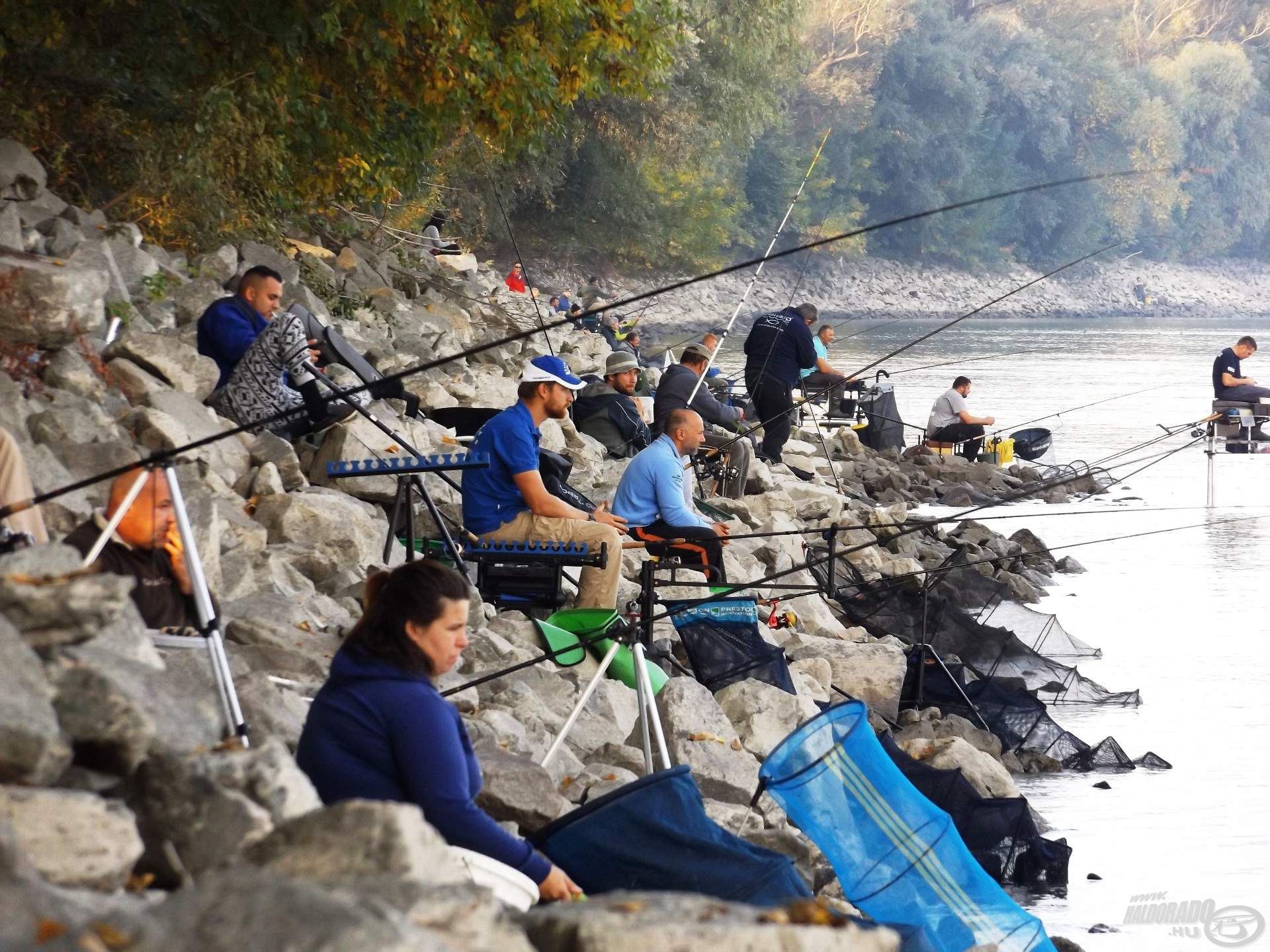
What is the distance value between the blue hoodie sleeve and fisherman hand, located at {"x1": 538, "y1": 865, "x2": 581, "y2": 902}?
0.30 feet

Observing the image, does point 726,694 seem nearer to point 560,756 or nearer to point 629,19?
point 560,756

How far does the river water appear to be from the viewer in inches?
253

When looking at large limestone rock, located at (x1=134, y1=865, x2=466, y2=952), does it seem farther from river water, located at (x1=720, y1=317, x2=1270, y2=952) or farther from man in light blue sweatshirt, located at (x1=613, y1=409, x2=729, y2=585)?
man in light blue sweatshirt, located at (x1=613, y1=409, x2=729, y2=585)

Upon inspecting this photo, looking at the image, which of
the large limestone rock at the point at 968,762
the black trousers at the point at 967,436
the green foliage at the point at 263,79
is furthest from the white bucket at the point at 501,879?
the black trousers at the point at 967,436

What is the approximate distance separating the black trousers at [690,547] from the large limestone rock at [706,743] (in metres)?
1.51

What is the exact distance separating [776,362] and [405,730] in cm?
1062

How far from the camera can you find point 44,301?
641cm

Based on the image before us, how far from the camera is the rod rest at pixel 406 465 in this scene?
5887 millimetres

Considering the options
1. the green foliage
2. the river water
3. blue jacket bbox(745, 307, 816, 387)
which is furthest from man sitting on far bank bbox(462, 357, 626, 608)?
blue jacket bbox(745, 307, 816, 387)

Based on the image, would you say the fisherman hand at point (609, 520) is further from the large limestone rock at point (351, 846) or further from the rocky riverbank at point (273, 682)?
the large limestone rock at point (351, 846)

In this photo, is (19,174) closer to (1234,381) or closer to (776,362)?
(776,362)

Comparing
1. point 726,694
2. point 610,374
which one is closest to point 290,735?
point 726,694

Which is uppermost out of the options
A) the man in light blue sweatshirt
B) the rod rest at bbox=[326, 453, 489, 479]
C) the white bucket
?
the rod rest at bbox=[326, 453, 489, 479]

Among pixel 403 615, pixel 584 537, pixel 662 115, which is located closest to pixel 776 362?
pixel 584 537
